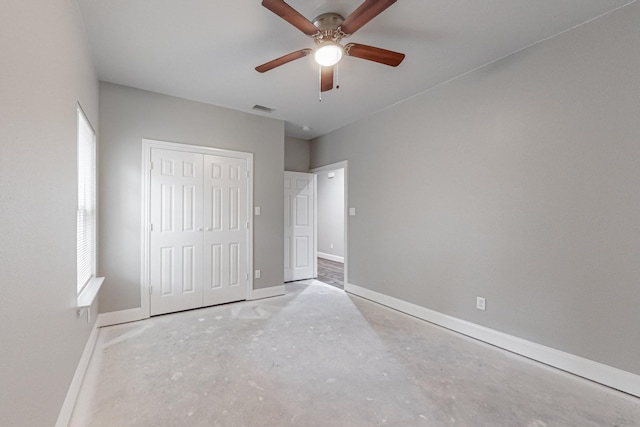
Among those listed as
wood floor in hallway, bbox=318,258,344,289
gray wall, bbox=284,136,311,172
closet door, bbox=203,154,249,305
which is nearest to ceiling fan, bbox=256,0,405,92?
closet door, bbox=203,154,249,305

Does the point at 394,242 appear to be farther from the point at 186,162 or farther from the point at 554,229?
the point at 186,162

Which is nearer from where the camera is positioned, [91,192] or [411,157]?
[91,192]

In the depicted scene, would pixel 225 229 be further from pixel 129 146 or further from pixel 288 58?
pixel 288 58

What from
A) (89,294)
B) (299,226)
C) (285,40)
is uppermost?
(285,40)

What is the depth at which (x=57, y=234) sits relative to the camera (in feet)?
5.02

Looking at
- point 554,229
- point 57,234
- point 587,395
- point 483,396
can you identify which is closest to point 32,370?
point 57,234

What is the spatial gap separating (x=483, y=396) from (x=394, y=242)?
2.02 meters

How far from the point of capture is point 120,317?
3.14m

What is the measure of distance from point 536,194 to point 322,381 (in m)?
2.37

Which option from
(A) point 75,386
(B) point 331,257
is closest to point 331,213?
(B) point 331,257

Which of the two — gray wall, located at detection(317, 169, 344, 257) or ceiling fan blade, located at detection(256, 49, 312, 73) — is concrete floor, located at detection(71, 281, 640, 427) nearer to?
ceiling fan blade, located at detection(256, 49, 312, 73)

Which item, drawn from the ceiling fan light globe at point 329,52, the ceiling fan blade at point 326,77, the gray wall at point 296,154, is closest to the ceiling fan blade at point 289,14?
the ceiling fan light globe at point 329,52

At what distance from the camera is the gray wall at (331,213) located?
24.3 feet

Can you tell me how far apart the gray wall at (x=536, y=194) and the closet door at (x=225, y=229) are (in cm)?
215
